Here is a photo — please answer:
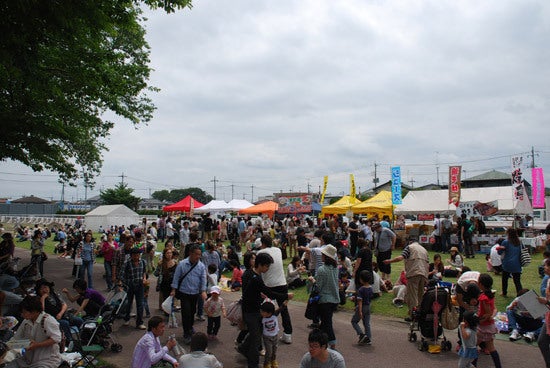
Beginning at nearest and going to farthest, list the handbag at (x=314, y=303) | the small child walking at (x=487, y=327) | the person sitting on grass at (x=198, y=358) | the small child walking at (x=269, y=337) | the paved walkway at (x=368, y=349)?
the person sitting on grass at (x=198, y=358)
the small child walking at (x=487, y=327)
the small child walking at (x=269, y=337)
the paved walkway at (x=368, y=349)
the handbag at (x=314, y=303)

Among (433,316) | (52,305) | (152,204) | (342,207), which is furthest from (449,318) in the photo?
(152,204)

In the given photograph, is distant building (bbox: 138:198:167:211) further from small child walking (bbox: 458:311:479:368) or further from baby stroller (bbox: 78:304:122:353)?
small child walking (bbox: 458:311:479:368)

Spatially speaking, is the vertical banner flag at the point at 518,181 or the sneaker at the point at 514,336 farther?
the vertical banner flag at the point at 518,181

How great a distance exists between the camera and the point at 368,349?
6.54 m

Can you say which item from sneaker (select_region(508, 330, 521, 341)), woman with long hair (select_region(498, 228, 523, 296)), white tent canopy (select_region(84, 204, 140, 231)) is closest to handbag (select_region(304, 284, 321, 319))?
sneaker (select_region(508, 330, 521, 341))

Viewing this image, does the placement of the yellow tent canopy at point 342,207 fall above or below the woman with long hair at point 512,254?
above

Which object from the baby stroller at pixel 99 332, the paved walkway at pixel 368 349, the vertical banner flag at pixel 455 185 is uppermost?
the vertical banner flag at pixel 455 185

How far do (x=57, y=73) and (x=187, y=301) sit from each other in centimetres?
742

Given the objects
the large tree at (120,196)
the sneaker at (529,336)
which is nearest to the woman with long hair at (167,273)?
the sneaker at (529,336)

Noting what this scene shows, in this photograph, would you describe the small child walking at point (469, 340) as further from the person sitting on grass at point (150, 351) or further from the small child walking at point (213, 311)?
the small child walking at point (213, 311)

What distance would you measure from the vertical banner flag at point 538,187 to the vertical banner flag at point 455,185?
385 centimetres

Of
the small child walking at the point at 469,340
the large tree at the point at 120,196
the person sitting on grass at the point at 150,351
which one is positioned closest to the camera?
the person sitting on grass at the point at 150,351

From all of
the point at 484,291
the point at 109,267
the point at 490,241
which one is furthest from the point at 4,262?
the point at 490,241

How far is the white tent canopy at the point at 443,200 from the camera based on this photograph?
21.6 metres
